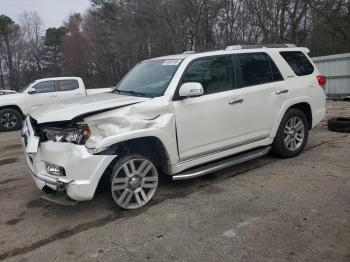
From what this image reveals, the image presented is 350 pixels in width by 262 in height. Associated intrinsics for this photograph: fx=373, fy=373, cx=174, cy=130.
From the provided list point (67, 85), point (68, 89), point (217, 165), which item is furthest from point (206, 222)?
point (67, 85)

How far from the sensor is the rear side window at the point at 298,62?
599cm

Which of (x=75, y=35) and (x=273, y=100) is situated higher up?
(x=75, y=35)

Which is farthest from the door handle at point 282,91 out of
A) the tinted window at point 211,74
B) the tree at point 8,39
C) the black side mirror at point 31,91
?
the tree at point 8,39

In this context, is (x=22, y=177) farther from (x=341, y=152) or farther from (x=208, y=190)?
(x=341, y=152)

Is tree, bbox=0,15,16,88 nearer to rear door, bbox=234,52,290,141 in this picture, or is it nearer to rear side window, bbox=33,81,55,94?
rear side window, bbox=33,81,55,94

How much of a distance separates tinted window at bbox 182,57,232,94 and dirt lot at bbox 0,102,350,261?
131 cm

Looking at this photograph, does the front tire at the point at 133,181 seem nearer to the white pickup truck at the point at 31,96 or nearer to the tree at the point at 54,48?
the white pickup truck at the point at 31,96

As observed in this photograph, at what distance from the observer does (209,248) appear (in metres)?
3.43

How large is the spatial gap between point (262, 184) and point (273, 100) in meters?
1.35

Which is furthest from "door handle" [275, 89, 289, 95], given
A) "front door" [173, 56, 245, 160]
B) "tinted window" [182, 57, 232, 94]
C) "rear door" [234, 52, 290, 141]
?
"tinted window" [182, 57, 232, 94]

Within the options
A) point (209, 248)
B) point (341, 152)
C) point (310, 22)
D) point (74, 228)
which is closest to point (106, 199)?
point (74, 228)

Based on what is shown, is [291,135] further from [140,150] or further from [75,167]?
[75,167]

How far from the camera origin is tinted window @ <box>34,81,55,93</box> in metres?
12.7

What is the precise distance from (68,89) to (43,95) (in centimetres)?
91
